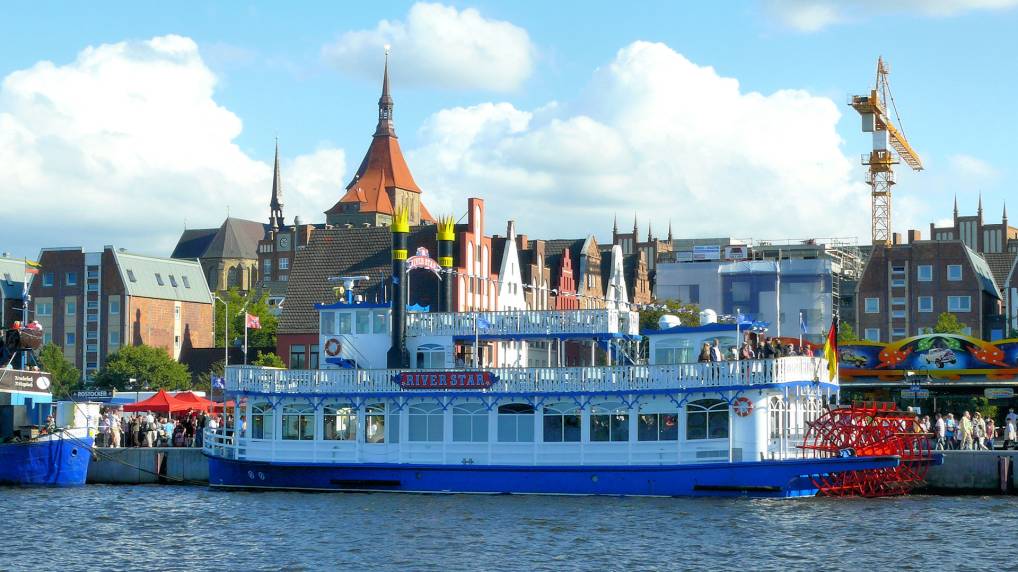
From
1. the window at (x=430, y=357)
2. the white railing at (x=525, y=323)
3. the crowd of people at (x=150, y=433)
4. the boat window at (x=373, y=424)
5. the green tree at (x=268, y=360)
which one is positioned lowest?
the crowd of people at (x=150, y=433)

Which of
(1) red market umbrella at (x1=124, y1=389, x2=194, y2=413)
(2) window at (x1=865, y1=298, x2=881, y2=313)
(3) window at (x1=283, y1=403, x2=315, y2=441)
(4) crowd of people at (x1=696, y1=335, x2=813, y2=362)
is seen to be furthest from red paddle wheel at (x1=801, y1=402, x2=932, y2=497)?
(2) window at (x1=865, y1=298, x2=881, y2=313)

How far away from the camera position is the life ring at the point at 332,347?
51125 mm

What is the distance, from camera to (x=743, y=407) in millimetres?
44906

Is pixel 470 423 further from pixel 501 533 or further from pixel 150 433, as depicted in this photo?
pixel 150 433

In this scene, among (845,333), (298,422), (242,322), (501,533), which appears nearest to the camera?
(501,533)

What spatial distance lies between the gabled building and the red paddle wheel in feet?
405

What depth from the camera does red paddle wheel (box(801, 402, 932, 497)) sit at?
4550 centimetres

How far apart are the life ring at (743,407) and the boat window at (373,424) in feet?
38.9

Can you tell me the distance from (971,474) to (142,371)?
2787 inches

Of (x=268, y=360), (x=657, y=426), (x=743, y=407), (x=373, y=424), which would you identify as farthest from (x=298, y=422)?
(x=268, y=360)

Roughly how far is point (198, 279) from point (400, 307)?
8126 centimetres

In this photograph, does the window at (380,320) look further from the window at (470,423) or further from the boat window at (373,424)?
the window at (470,423)

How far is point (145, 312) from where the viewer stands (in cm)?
11738

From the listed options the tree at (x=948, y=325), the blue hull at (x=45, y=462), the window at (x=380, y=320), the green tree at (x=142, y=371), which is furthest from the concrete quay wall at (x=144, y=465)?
the tree at (x=948, y=325)
